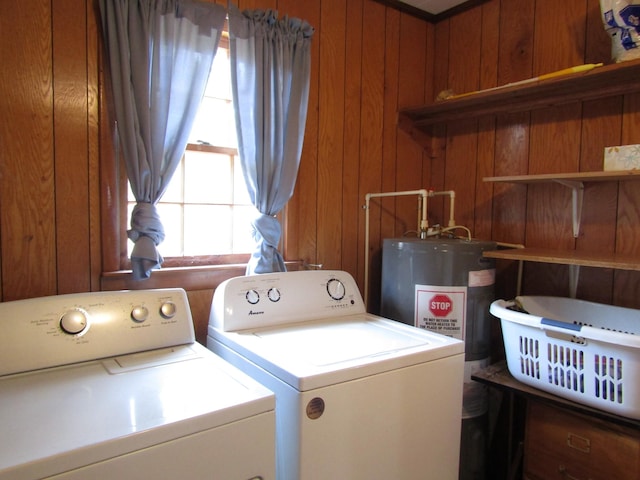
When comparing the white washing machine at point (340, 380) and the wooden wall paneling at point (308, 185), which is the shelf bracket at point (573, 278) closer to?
the white washing machine at point (340, 380)

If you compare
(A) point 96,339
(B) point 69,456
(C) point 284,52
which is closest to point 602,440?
(B) point 69,456

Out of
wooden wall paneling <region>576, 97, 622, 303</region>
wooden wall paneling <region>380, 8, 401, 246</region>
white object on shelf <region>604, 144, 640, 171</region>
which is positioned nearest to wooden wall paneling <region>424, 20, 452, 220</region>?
wooden wall paneling <region>380, 8, 401, 246</region>

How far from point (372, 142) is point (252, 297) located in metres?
1.06

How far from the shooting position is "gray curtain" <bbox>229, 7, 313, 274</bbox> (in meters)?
1.67

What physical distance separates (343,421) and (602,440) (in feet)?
2.80

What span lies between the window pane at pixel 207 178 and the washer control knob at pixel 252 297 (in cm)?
46

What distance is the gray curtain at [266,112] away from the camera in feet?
5.49

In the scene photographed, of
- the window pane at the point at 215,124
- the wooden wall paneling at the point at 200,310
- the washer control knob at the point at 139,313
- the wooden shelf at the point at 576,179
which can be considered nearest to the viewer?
the washer control knob at the point at 139,313

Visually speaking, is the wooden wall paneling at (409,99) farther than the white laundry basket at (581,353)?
Yes

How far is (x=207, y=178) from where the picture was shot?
1.77 m

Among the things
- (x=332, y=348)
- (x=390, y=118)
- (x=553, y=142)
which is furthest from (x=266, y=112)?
(x=553, y=142)

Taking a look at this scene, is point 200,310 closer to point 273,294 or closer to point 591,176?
point 273,294

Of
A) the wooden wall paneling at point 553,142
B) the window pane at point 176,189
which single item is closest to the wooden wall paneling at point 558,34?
the wooden wall paneling at point 553,142

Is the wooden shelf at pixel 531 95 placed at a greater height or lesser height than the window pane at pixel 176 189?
greater
